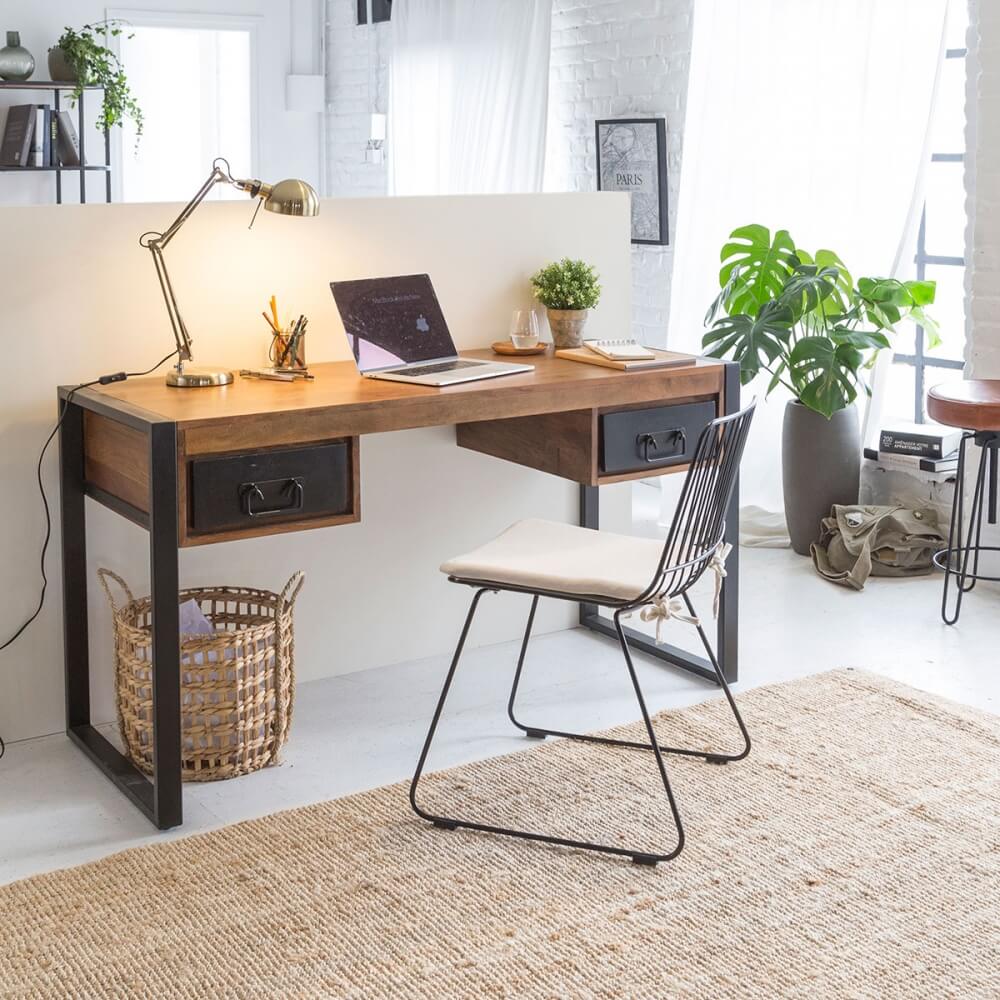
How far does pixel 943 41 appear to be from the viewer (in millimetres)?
4121

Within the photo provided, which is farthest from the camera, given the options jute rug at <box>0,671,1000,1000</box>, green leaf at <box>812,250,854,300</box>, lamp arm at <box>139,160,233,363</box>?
green leaf at <box>812,250,854,300</box>

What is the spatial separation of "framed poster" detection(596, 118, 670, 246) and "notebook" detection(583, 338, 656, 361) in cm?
205

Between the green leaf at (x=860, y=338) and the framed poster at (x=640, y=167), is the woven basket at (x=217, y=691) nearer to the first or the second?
the green leaf at (x=860, y=338)

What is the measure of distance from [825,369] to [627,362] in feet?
4.47

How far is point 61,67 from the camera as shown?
20.7 feet

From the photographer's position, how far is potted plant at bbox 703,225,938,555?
4.19 metres

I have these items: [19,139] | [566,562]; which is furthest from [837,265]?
[19,139]

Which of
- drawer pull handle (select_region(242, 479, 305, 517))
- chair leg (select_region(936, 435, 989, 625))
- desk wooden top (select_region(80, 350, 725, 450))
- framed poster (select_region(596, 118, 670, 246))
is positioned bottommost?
chair leg (select_region(936, 435, 989, 625))

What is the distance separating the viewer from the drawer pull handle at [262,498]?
2.51 meters

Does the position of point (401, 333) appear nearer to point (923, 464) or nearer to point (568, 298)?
point (568, 298)

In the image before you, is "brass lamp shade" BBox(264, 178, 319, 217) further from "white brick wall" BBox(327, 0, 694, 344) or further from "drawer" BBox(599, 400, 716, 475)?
"white brick wall" BBox(327, 0, 694, 344)

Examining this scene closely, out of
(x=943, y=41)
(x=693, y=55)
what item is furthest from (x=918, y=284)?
(x=693, y=55)

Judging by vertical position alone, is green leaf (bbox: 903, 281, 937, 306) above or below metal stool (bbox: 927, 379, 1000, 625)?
above

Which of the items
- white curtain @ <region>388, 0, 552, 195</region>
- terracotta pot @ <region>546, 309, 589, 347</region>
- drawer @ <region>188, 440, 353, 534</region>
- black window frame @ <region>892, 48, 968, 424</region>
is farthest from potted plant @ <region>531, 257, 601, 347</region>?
white curtain @ <region>388, 0, 552, 195</region>
